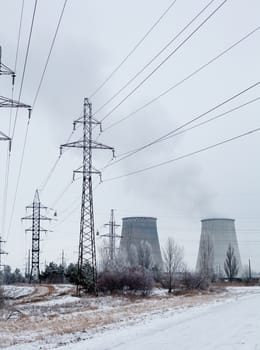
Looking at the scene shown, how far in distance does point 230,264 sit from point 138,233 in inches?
939

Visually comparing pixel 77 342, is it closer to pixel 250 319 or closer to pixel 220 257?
pixel 250 319

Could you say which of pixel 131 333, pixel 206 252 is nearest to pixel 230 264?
pixel 206 252

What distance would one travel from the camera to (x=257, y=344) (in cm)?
1544

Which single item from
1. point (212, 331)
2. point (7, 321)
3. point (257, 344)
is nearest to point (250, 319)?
point (212, 331)

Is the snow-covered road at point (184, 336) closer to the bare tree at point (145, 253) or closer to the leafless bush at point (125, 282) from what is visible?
the leafless bush at point (125, 282)

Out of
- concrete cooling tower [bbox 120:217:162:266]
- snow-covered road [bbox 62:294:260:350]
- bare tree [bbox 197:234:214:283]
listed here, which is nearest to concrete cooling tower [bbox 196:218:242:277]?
bare tree [bbox 197:234:214:283]

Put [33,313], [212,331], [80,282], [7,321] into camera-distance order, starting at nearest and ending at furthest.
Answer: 1. [212,331]
2. [7,321]
3. [33,313]
4. [80,282]

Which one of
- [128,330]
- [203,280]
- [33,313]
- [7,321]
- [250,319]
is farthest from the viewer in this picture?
[203,280]

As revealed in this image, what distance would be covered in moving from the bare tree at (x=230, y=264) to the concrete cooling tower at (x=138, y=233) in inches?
593

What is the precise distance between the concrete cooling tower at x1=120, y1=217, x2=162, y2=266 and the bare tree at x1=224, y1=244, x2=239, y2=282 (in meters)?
15.1

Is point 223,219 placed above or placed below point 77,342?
above

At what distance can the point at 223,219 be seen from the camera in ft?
364

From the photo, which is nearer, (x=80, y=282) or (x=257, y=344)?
(x=257, y=344)

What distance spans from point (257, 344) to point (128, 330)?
753 centimetres
